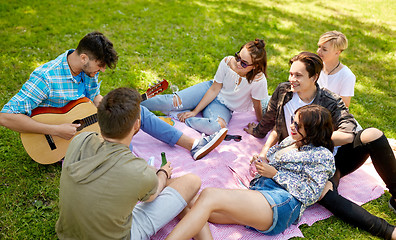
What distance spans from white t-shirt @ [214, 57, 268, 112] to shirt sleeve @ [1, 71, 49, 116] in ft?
7.52

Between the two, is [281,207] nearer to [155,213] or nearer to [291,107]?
[155,213]

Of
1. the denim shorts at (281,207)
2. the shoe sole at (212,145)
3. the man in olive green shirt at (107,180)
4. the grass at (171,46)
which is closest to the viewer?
the man in olive green shirt at (107,180)

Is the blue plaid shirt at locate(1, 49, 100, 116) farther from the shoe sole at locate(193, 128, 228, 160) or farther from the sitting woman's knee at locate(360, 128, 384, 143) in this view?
the sitting woman's knee at locate(360, 128, 384, 143)

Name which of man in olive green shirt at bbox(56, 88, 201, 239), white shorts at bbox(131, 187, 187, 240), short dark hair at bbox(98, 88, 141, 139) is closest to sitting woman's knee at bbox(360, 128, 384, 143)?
white shorts at bbox(131, 187, 187, 240)

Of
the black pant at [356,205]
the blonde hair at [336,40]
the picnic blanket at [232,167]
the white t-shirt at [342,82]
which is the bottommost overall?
the picnic blanket at [232,167]

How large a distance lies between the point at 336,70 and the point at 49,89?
3528 millimetres

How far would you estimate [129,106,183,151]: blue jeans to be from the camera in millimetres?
3898

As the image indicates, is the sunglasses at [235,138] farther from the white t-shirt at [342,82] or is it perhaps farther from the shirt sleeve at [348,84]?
the shirt sleeve at [348,84]

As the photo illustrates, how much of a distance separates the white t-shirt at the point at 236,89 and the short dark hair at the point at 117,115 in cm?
232

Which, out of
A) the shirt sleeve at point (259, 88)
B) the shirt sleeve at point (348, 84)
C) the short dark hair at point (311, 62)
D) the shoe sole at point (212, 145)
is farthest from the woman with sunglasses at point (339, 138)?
the shirt sleeve at point (348, 84)

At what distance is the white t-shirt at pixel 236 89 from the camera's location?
4320 mm

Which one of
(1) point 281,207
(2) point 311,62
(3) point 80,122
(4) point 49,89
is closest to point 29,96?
(4) point 49,89

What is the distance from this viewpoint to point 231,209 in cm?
269

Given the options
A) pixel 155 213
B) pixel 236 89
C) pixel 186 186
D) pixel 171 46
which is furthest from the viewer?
pixel 171 46
